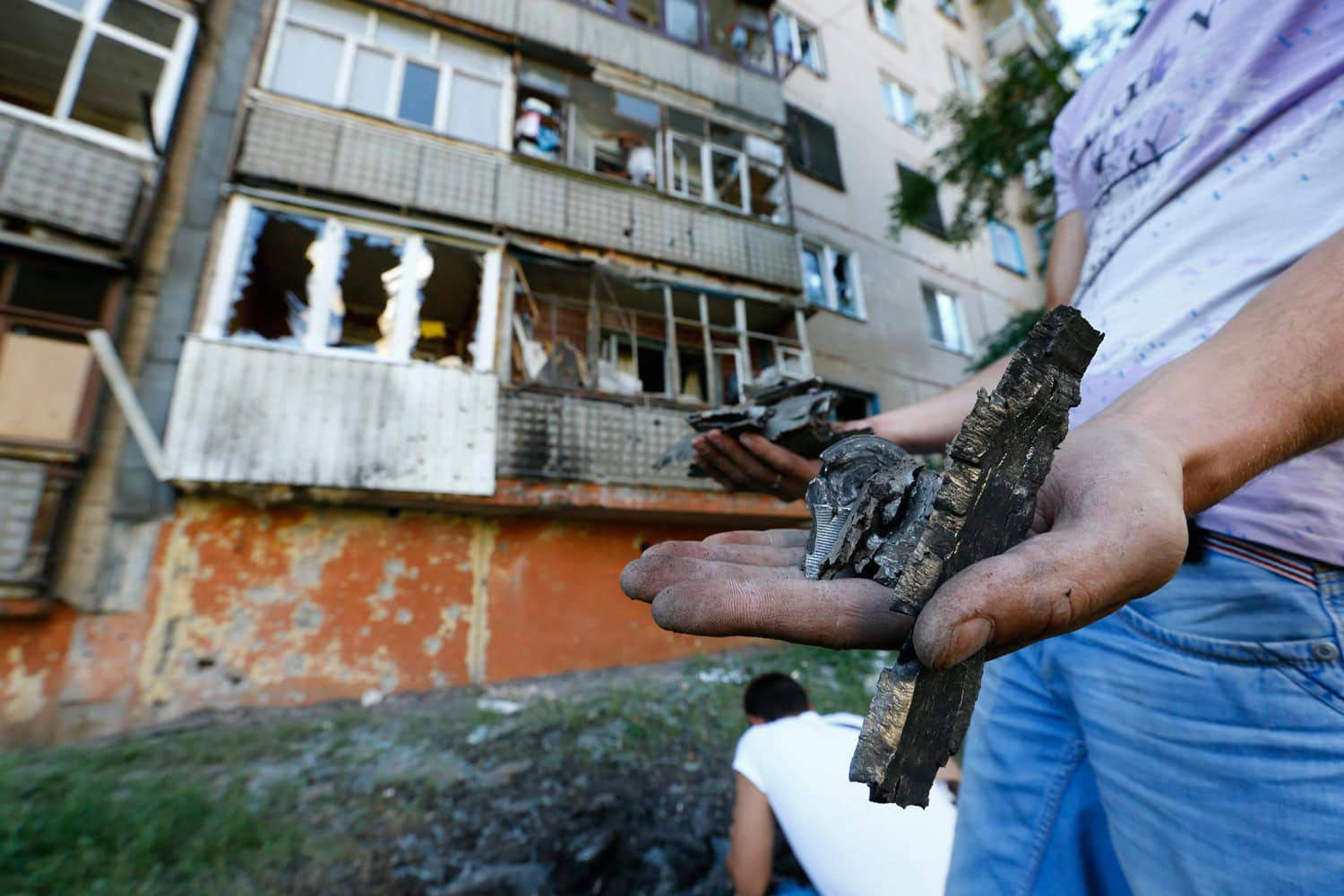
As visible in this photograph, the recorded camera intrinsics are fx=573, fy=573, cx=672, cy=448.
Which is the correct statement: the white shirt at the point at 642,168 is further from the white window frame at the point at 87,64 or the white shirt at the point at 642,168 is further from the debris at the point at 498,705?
the debris at the point at 498,705

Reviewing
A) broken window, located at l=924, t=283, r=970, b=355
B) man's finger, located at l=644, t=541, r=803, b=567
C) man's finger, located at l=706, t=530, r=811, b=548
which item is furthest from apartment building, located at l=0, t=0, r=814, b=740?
broken window, located at l=924, t=283, r=970, b=355

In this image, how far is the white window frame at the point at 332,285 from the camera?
6145mm

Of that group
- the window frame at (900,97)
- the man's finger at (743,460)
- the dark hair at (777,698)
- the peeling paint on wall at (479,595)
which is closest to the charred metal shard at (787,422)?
the man's finger at (743,460)

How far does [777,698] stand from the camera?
2965 millimetres

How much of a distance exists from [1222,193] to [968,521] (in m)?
1.03

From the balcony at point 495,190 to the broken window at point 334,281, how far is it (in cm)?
44

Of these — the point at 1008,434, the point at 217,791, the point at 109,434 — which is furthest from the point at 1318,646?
the point at 109,434

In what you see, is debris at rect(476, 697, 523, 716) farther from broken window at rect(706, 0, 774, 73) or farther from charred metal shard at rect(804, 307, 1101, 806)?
broken window at rect(706, 0, 774, 73)

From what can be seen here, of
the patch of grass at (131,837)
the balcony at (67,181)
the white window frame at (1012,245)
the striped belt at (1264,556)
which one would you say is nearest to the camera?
the striped belt at (1264,556)

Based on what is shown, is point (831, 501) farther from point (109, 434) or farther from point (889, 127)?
point (889, 127)

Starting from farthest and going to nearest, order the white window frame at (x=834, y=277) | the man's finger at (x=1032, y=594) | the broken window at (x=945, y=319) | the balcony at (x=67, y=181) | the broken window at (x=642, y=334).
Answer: the broken window at (x=945, y=319) → the white window frame at (x=834, y=277) → the broken window at (x=642, y=334) → the balcony at (x=67, y=181) → the man's finger at (x=1032, y=594)

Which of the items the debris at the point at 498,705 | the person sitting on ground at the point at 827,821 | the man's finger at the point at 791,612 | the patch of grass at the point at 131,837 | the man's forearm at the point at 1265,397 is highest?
the man's forearm at the point at 1265,397

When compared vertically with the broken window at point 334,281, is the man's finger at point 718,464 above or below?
below

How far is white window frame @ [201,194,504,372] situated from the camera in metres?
6.14
